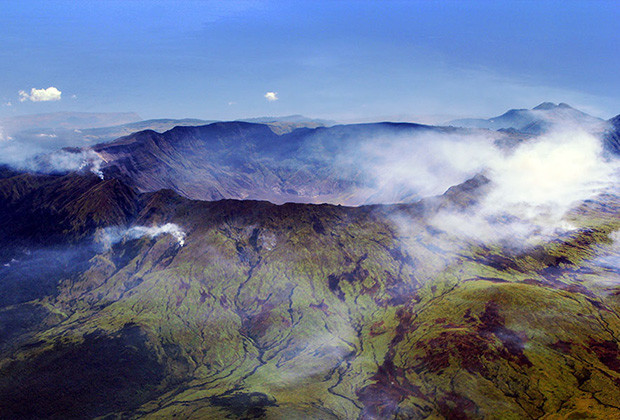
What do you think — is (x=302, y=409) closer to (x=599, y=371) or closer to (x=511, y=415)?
(x=511, y=415)

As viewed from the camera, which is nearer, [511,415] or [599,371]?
[511,415]

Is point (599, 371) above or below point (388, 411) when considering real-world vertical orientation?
above

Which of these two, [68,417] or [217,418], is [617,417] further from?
[68,417]

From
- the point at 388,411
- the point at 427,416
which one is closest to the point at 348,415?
the point at 388,411

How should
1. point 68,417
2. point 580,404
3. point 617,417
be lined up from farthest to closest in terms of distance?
point 68,417 → point 580,404 → point 617,417

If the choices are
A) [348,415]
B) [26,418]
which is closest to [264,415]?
[348,415]

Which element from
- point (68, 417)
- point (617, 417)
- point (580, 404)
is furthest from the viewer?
point (68, 417)

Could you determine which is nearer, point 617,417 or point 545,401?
point 617,417

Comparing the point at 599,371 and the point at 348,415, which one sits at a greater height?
the point at 599,371

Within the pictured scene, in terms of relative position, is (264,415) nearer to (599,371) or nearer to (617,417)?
(617,417)
